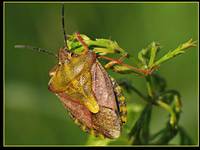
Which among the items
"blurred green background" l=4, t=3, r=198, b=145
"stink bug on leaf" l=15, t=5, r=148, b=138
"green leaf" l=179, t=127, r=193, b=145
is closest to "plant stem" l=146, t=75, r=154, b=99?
"stink bug on leaf" l=15, t=5, r=148, b=138

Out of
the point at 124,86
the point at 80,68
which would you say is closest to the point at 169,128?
the point at 124,86

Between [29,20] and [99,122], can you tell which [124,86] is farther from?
[29,20]

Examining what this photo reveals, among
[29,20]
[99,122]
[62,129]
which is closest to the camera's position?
[99,122]

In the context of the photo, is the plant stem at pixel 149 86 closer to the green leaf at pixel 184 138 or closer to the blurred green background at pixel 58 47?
the green leaf at pixel 184 138

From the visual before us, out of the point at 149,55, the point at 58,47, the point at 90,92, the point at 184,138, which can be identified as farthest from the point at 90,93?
the point at 58,47

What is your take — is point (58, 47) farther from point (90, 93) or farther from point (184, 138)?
point (184, 138)

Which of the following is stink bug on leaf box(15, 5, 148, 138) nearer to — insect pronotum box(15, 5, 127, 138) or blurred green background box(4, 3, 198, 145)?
insect pronotum box(15, 5, 127, 138)

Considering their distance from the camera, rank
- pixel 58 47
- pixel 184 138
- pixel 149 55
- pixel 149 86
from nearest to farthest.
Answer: pixel 149 55
pixel 149 86
pixel 184 138
pixel 58 47

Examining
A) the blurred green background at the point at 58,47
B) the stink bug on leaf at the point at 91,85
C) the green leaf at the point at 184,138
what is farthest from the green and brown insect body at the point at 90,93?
the blurred green background at the point at 58,47
